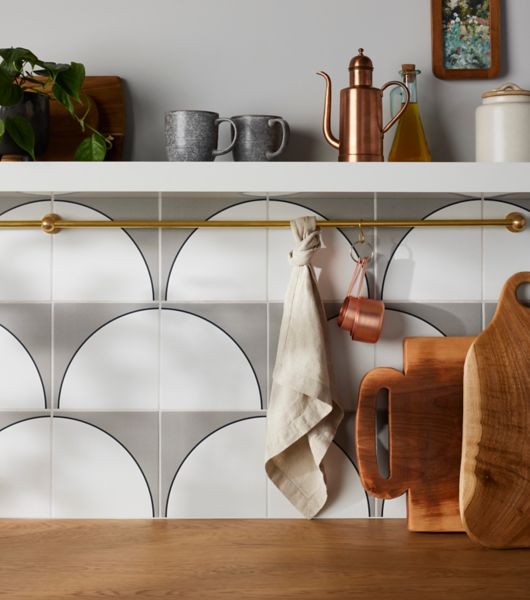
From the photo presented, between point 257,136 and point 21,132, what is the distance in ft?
1.18

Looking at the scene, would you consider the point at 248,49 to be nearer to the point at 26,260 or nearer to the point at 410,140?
the point at 410,140

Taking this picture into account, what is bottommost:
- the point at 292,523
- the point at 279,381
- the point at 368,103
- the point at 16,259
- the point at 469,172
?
the point at 292,523

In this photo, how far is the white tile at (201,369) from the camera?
4.54 feet

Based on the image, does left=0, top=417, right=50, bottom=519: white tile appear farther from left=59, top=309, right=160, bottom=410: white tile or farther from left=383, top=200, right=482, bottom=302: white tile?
left=383, top=200, right=482, bottom=302: white tile

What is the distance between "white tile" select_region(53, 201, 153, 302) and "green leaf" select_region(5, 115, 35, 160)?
204 millimetres

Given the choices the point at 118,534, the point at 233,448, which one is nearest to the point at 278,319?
the point at 233,448

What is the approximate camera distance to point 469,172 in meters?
1.14

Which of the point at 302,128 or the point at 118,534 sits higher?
the point at 302,128

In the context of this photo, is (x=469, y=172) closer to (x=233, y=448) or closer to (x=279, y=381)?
(x=279, y=381)

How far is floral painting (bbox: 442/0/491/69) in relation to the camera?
1332 millimetres

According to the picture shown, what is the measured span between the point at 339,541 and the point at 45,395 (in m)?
0.57

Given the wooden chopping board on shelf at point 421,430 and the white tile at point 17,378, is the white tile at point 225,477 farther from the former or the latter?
the white tile at point 17,378

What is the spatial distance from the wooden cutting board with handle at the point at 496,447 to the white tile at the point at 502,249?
14 cm

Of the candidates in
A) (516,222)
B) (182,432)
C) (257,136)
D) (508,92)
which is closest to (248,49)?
(257,136)
